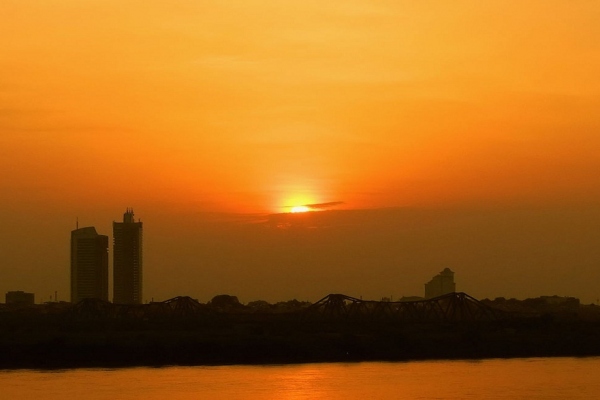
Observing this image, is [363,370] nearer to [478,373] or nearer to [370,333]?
[478,373]

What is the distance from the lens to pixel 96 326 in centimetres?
11350

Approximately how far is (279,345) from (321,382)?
21.7m

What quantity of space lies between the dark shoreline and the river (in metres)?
5.34

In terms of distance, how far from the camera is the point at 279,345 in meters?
88.1

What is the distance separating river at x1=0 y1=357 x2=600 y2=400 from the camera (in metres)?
59.5

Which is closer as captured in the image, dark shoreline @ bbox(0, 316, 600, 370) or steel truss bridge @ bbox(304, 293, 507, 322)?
dark shoreline @ bbox(0, 316, 600, 370)

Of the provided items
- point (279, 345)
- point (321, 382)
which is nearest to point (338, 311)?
point (279, 345)

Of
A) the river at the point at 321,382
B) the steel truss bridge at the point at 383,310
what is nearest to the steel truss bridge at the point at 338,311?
the steel truss bridge at the point at 383,310

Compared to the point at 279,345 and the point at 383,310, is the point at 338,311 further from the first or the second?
the point at 279,345

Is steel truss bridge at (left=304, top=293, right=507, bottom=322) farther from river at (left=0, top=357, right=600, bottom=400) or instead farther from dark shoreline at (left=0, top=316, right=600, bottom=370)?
river at (left=0, top=357, right=600, bottom=400)

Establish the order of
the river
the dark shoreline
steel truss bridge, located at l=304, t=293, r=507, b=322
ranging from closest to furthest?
1. the river
2. the dark shoreline
3. steel truss bridge, located at l=304, t=293, r=507, b=322

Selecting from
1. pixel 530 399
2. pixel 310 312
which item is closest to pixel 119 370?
pixel 530 399

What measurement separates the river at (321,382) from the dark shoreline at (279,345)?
5.34m

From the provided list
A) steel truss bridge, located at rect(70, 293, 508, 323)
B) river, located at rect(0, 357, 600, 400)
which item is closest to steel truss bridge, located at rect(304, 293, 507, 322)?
steel truss bridge, located at rect(70, 293, 508, 323)
